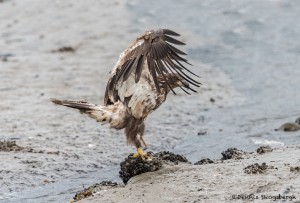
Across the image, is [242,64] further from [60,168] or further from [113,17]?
[60,168]

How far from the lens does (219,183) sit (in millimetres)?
6992

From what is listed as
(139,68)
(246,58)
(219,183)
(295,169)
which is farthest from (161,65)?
(246,58)

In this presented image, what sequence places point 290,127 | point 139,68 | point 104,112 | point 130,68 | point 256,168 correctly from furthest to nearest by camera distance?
1. point 290,127
2. point 104,112
3. point 130,68
4. point 139,68
5. point 256,168

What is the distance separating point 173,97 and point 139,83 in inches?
170

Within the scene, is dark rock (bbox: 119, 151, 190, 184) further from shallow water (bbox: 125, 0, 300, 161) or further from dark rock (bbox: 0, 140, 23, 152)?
dark rock (bbox: 0, 140, 23, 152)

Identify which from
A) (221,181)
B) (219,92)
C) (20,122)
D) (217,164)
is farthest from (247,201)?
(219,92)

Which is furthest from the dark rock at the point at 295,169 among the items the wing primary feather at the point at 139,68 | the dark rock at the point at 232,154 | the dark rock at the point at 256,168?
the wing primary feather at the point at 139,68

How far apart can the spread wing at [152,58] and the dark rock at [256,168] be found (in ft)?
3.29

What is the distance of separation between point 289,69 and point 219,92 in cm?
165

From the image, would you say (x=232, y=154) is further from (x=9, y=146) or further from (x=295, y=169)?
(x=9, y=146)

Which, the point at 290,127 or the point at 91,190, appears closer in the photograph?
the point at 91,190

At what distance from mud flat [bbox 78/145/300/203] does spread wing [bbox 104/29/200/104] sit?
0.90m

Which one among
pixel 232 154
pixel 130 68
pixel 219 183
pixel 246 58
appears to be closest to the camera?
pixel 219 183

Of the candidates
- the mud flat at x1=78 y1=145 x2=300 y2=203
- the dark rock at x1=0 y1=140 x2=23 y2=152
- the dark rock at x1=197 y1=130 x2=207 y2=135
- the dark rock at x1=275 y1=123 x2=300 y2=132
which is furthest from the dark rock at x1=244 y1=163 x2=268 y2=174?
the dark rock at x1=0 y1=140 x2=23 y2=152
